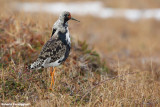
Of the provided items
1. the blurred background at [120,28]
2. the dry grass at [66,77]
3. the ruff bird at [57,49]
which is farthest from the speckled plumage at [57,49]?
the blurred background at [120,28]

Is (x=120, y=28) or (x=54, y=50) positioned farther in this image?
(x=120, y=28)

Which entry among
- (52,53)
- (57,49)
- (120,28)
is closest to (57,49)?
(57,49)

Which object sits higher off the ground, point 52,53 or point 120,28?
point 120,28

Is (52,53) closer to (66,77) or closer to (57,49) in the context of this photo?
(57,49)

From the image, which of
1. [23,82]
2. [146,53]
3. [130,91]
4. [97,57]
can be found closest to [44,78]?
[23,82]

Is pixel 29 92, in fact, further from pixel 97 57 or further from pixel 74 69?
pixel 97 57

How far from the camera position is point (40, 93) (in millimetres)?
5109

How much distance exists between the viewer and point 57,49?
5211 millimetres

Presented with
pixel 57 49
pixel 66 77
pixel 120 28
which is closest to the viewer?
pixel 57 49

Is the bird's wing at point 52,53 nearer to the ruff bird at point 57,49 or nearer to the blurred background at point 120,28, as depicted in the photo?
the ruff bird at point 57,49

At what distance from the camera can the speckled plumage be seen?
5195 millimetres

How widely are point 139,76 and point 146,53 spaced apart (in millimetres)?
4863

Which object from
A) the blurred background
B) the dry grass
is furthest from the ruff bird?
the blurred background

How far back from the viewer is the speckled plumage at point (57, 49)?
5195 millimetres
